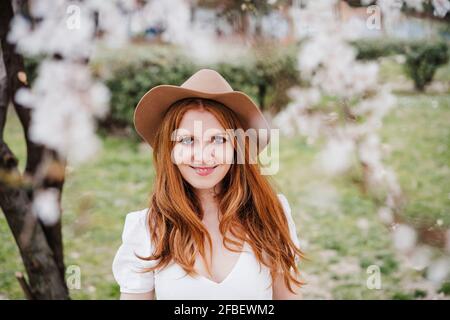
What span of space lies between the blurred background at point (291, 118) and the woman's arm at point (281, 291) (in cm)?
123

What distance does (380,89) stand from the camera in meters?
4.44

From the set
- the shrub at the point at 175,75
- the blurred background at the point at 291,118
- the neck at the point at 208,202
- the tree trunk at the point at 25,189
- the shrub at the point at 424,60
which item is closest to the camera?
the neck at the point at 208,202

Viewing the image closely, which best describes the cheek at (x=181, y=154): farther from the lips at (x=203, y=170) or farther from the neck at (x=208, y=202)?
the neck at (x=208, y=202)

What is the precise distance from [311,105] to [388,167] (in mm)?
847

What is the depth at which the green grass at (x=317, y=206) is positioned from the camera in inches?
123

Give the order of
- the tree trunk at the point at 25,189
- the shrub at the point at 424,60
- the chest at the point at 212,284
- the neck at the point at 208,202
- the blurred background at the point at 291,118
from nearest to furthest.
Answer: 1. the chest at the point at 212,284
2. the neck at the point at 208,202
3. the tree trunk at the point at 25,189
4. the blurred background at the point at 291,118
5. the shrub at the point at 424,60

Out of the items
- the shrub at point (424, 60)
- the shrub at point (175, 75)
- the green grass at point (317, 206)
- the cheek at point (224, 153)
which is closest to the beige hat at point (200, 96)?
the cheek at point (224, 153)

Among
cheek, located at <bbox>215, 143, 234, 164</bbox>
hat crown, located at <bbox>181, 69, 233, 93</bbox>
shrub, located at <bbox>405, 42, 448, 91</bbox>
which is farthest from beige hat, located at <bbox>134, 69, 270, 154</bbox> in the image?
shrub, located at <bbox>405, 42, 448, 91</bbox>

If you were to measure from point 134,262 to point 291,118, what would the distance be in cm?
335

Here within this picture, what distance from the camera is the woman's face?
153 centimetres

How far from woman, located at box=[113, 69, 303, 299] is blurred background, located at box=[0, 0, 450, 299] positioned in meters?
1.03

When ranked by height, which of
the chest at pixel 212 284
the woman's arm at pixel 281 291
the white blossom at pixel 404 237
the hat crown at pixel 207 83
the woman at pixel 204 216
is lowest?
the white blossom at pixel 404 237

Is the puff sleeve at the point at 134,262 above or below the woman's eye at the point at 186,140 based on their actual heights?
below

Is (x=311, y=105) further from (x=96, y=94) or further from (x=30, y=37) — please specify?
(x=30, y=37)
